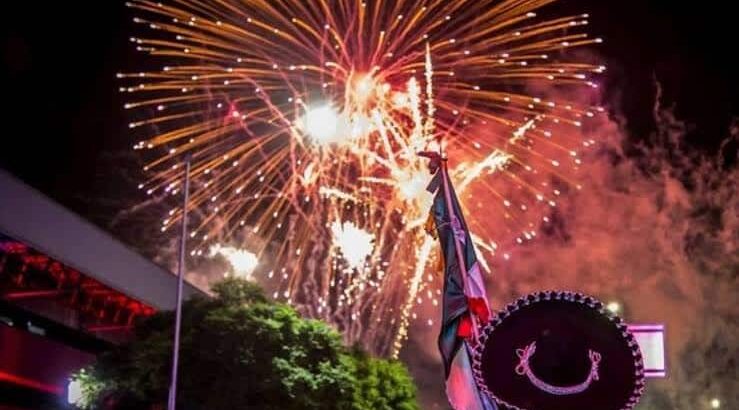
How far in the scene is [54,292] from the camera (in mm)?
31141

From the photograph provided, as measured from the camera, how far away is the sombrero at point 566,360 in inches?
317

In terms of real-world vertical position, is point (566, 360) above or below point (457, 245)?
below

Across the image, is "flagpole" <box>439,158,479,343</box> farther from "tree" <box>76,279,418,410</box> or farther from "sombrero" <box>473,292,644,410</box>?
"tree" <box>76,279,418,410</box>

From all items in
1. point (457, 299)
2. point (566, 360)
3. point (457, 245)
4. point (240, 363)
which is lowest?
point (566, 360)

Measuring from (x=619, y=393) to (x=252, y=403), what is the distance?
18915mm

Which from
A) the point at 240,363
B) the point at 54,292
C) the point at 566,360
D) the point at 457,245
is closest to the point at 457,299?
the point at 457,245

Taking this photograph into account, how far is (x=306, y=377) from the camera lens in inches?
1034

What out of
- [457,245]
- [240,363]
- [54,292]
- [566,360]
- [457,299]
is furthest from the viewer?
[54,292]

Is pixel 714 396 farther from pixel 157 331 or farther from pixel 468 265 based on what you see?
pixel 468 265

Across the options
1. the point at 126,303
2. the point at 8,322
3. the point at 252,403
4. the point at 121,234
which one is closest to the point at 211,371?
the point at 252,403

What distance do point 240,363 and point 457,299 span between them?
57.0 feet

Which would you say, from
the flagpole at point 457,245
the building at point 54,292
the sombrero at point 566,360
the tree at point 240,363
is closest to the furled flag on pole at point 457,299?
the flagpole at point 457,245

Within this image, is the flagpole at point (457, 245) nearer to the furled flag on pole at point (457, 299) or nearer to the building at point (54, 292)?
the furled flag on pole at point (457, 299)

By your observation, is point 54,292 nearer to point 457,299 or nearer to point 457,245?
point 457,245
